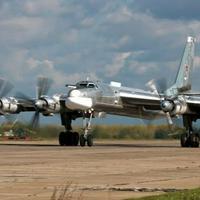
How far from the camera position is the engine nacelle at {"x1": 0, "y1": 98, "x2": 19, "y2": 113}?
4170 cm

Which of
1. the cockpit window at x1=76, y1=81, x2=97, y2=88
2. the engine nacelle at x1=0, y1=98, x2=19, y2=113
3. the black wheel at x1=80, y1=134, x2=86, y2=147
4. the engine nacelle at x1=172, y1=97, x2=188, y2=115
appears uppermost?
the cockpit window at x1=76, y1=81, x2=97, y2=88

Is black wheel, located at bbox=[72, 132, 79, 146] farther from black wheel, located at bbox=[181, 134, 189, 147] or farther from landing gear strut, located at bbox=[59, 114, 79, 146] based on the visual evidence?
black wheel, located at bbox=[181, 134, 189, 147]

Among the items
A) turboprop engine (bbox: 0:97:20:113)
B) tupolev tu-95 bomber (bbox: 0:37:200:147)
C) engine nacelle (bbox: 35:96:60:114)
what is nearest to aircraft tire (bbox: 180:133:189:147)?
tupolev tu-95 bomber (bbox: 0:37:200:147)

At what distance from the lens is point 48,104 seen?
1597 inches

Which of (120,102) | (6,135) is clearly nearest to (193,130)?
(120,102)

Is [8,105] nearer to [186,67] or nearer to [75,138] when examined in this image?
[75,138]

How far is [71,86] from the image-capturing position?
41.0 metres

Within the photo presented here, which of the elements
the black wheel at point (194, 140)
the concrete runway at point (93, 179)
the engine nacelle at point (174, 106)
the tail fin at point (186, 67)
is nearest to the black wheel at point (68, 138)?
the engine nacelle at point (174, 106)

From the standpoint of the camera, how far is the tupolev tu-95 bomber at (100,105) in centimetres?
3909

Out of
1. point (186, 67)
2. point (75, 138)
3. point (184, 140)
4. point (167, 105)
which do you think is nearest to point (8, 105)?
point (75, 138)

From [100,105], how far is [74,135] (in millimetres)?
3047

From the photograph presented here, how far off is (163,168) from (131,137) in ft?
141

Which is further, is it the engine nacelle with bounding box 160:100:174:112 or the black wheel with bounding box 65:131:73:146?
the black wheel with bounding box 65:131:73:146

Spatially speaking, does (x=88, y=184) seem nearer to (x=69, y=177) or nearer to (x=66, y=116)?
(x=69, y=177)
